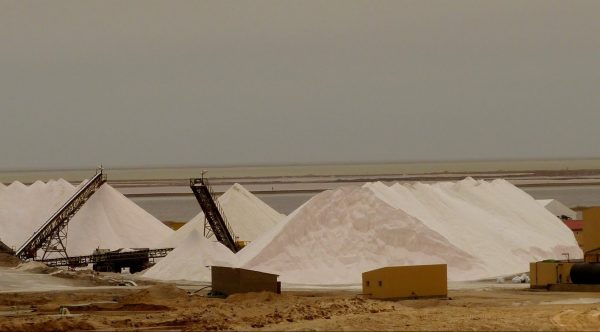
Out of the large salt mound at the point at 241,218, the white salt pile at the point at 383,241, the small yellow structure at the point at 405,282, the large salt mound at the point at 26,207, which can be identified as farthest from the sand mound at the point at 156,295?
the large salt mound at the point at 26,207

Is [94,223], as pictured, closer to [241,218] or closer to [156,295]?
[241,218]

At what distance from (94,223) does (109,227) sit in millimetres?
830

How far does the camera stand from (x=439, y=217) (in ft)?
189

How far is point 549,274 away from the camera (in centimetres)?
4572

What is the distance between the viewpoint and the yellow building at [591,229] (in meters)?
45.3

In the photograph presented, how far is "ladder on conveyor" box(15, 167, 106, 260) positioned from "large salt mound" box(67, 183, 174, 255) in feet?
3.21

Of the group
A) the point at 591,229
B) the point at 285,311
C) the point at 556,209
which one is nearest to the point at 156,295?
the point at 285,311

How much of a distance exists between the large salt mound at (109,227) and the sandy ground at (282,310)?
70.3ft

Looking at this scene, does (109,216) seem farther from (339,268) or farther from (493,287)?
(493,287)

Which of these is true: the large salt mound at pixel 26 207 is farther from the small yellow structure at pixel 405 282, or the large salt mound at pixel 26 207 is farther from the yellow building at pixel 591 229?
the yellow building at pixel 591 229

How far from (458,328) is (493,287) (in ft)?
51.3

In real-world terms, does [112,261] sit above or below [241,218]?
below

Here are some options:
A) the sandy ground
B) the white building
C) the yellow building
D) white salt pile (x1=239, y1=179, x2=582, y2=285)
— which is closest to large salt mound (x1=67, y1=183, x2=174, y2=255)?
white salt pile (x1=239, y1=179, x2=582, y2=285)

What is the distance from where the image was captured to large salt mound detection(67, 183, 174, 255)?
2675 inches
